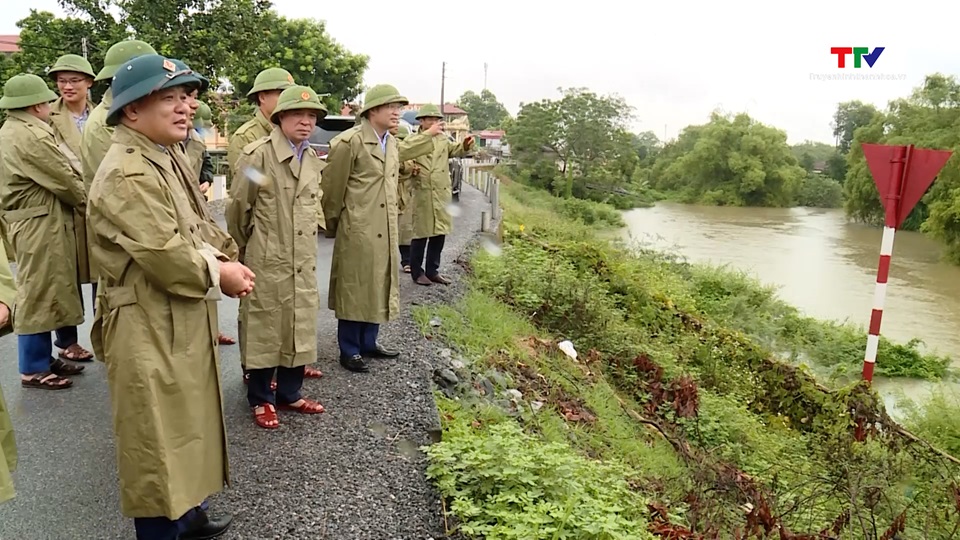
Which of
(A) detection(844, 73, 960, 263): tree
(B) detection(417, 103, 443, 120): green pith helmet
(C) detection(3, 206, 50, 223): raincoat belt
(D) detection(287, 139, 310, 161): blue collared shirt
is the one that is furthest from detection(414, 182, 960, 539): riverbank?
(A) detection(844, 73, 960, 263): tree

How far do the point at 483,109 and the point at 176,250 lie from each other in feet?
279

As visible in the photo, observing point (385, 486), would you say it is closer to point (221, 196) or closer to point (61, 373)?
point (61, 373)

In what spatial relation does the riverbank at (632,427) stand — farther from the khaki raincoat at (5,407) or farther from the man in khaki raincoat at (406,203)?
the khaki raincoat at (5,407)

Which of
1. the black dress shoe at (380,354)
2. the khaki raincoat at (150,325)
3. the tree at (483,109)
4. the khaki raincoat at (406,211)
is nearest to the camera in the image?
the khaki raincoat at (150,325)

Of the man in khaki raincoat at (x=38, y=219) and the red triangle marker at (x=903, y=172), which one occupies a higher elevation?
the red triangle marker at (x=903, y=172)

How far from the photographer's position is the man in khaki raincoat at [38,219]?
372 cm

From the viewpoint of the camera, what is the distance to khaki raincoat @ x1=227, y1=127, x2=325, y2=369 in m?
3.33

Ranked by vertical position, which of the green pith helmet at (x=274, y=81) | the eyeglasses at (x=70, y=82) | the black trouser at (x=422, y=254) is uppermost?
the green pith helmet at (x=274, y=81)

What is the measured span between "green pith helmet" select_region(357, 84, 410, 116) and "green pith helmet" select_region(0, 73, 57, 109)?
5.40 ft

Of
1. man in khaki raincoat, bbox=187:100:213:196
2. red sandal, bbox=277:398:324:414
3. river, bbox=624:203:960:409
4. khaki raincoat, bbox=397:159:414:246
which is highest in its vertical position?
man in khaki raincoat, bbox=187:100:213:196

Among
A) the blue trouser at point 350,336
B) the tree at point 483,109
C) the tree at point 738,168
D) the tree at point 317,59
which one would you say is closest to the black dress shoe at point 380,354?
the blue trouser at point 350,336

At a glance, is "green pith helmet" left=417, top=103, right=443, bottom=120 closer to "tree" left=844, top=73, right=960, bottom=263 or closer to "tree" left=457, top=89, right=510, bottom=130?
"tree" left=844, top=73, right=960, bottom=263

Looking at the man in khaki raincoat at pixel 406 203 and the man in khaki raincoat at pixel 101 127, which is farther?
the man in khaki raincoat at pixel 406 203

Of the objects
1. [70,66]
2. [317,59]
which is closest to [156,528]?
[70,66]
